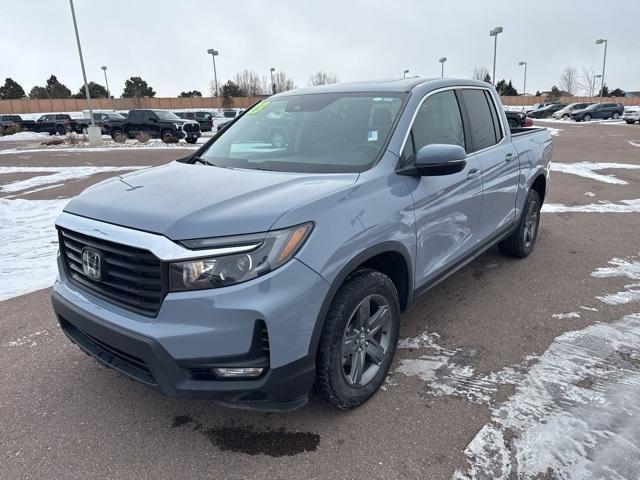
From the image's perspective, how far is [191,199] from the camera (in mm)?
2477

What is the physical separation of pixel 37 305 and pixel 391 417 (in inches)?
135

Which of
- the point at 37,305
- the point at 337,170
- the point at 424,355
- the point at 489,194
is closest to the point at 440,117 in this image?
the point at 489,194

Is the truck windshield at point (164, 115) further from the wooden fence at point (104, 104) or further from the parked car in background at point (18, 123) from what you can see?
the wooden fence at point (104, 104)

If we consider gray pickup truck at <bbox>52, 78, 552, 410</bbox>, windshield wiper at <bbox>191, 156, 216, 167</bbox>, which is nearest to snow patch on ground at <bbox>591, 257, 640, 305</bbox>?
gray pickup truck at <bbox>52, 78, 552, 410</bbox>

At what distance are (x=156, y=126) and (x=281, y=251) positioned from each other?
24.9 meters

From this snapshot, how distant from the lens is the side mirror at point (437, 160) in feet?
9.34

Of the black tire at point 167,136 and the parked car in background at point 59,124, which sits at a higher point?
the parked car in background at point 59,124

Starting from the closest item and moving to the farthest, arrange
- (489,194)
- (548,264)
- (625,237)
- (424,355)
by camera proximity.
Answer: (424,355), (489,194), (548,264), (625,237)

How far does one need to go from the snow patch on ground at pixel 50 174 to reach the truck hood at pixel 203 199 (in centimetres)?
915

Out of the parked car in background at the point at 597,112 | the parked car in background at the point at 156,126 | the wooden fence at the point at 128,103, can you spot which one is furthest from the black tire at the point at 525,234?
the wooden fence at the point at 128,103

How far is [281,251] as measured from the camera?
220 centimetres

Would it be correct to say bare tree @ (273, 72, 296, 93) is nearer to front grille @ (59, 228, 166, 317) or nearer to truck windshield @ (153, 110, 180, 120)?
truck windshield @ (153, 110, 180, 120)

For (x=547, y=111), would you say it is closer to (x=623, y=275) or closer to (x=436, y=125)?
(x=623, y=275)

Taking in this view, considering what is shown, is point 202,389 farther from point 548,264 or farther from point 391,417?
point 548,264
